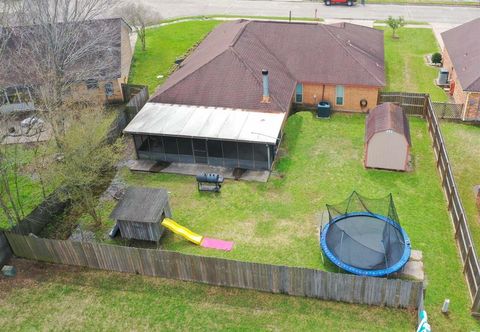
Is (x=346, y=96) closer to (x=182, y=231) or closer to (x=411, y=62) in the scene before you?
(x=411, y=62)

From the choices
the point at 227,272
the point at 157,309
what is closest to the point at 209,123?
the point at 227,272

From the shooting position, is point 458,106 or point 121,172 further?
point 458,106

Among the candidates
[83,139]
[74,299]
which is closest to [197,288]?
[74,299]

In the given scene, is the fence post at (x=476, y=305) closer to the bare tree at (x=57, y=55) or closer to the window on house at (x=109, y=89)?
the bare tree at (x=57, y=55)

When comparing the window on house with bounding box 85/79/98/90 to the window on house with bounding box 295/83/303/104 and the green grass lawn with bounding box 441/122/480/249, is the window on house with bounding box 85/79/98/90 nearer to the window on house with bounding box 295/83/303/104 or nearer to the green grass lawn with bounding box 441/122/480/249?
the window on house with bounding box 295/83/303/104

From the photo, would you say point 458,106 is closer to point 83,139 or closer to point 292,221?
point 292,221

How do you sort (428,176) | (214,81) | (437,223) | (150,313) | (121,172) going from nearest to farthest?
1. (150,313)
2. (437,223)
3. (428,176)
4. (121,172)
5. (214,81)
